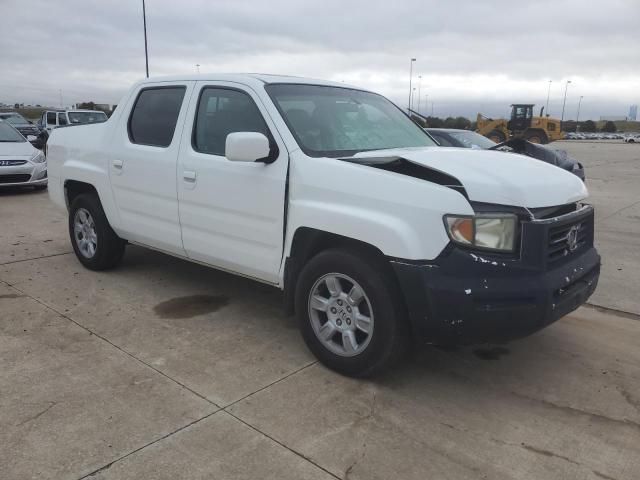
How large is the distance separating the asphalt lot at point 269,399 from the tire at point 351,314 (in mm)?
176

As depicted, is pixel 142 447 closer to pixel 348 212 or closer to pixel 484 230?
pixel 348 212

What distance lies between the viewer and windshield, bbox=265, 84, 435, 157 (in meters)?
3.84

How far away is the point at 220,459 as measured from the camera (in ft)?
8.89

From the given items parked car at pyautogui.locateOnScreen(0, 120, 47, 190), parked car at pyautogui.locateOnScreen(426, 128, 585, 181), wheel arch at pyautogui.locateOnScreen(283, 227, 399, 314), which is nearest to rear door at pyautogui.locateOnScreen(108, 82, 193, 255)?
wheel arch at pyautogui.locateOnScreen(283, 227, 399, 314)

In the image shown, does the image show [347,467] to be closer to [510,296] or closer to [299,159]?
[510,296]

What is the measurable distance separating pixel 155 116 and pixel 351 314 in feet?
8.41

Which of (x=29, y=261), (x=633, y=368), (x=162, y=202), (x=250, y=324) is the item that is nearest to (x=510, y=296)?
(x=633, y=368)

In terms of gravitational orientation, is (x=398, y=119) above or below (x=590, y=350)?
above

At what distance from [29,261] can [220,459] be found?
14.3 ft

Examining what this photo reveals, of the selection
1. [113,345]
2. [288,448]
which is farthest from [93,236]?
[288,448]

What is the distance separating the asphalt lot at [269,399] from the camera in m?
2.71

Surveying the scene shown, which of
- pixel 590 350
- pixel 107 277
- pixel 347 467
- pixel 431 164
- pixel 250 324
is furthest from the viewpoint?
pixel 107 277

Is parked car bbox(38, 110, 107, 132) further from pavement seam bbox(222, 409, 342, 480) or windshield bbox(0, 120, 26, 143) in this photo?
pavement seam bbox(222, 409, 342, 480)

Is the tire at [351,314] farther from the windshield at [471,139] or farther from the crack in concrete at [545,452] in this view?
the windshield at [471,139]
